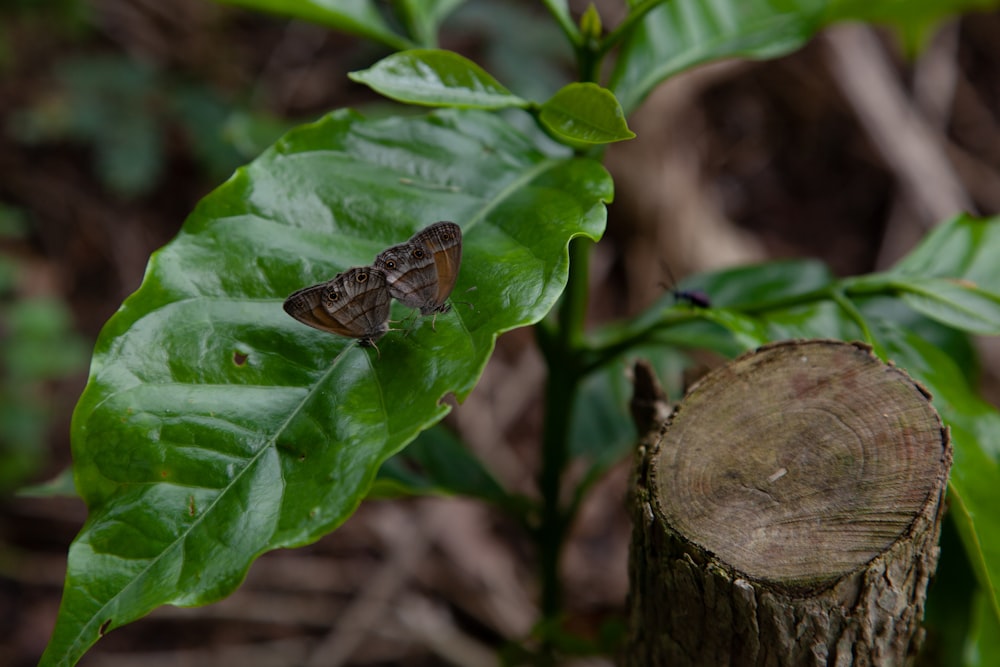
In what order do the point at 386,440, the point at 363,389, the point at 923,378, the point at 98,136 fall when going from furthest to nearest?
the point at 98,136
the point at 923,378
the point at 363,389
the point at 386,440

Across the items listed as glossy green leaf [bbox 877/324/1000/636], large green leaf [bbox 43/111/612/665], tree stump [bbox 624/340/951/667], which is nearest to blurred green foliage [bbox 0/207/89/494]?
large green leaf [bbox 43/111/612/665]

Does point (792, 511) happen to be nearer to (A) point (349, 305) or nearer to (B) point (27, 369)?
(A) point (349, 305)

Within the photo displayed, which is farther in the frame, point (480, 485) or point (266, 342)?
point (480, 485)

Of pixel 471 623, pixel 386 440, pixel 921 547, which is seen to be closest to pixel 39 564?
pixel 471 623

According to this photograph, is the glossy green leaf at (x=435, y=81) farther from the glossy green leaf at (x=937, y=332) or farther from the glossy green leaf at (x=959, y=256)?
the glossy green leaf at (x=937, y=332)

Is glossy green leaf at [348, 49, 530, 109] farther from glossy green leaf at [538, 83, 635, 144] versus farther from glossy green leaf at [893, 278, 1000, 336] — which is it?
glossy green leaf at [893, 278, 1000, 336]

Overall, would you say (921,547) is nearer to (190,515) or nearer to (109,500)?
(190,515)

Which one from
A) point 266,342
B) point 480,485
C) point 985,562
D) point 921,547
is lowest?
point 480,485

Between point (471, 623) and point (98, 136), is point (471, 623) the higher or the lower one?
the lower one
